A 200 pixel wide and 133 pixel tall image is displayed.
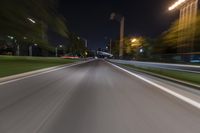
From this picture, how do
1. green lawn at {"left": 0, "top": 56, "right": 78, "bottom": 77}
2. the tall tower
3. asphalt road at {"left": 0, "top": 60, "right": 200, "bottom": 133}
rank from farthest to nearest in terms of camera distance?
green lawn at {"left": 0, "top": 56, "right": 78, "bottom": 77}
the tall tower
asphalt road at {"left": 0, "top": 60, "right": 200, "bottom": 133}

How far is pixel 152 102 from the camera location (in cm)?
1016

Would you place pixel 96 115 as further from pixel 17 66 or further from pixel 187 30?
pixel 17 66

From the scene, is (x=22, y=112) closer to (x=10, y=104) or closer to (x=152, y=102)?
(x=10, y=104)

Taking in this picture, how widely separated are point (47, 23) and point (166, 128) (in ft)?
49.5

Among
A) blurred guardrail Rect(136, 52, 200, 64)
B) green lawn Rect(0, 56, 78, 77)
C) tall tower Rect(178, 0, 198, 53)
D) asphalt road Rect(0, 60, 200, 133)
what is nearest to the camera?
asphalt road Rect(0, 60, 200, 133)

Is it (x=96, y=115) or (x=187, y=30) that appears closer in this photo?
(x=96, y=115)

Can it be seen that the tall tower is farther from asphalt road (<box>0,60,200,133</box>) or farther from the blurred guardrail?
asphalt road (<box>0,60,200,133</box>)

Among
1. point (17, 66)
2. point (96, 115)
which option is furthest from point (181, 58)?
point (96, 115)

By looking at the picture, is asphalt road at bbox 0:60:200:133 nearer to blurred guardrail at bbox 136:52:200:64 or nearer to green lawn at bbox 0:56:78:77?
blurred guardrail at bbox 136:52:200:64

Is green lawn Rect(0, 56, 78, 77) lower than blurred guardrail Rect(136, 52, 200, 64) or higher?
lower

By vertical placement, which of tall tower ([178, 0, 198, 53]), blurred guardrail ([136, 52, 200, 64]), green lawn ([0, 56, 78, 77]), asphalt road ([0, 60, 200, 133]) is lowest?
green lawn ([0, 56, 78, 77])

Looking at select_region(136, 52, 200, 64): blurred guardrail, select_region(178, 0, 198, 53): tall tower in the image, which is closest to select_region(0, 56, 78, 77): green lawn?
select_region(178, 0, 198, 53): tall tower

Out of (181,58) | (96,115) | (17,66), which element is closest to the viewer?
(96,115)

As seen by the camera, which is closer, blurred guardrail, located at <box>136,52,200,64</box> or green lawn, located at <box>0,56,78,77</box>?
blurred guardrail, located at <box>136,52,200,64</box>
